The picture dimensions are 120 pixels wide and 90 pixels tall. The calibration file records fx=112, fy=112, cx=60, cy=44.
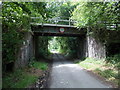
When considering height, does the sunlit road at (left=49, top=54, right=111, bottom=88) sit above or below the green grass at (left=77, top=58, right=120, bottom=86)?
below

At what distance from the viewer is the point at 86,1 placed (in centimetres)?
774

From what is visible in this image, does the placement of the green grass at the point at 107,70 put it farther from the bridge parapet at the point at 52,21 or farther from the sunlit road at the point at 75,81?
the bridge parapet at the point at 52,21

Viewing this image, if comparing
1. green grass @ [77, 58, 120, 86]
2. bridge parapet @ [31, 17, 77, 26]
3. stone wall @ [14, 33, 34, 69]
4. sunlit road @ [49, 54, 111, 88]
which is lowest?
sunlit road @ [49, 54, 111, 88]

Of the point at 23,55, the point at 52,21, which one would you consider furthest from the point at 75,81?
the point at 52,21

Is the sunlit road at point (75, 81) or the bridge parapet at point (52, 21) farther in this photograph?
the bridge parapet at point (52, 21)

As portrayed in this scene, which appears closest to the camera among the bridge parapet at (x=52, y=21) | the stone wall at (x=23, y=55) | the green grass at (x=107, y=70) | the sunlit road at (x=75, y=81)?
the sunlit road at (x=75, y=81)

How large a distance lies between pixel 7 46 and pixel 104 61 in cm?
865

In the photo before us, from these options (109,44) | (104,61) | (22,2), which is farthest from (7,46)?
(109,44)

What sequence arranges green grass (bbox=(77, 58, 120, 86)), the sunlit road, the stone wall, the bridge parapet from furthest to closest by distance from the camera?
the stone wall, green grass (bbox=(77, 58, 120, 86)), the bridge parapet, the sunlit road

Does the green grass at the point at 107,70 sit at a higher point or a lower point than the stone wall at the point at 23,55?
lower

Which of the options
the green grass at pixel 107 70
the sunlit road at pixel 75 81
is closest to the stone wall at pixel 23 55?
the sunlit road at pixel 75 81

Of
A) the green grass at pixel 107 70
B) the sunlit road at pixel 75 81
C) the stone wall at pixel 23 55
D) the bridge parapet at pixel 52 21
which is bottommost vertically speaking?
the sunlit road at pixel 75 81

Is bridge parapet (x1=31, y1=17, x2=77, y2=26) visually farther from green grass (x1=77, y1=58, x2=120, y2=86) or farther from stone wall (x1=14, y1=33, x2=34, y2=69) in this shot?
green grass (x1=77, y1=58, x2=120, y2=86)

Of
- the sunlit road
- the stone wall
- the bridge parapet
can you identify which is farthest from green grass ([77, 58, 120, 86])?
the stone wall
